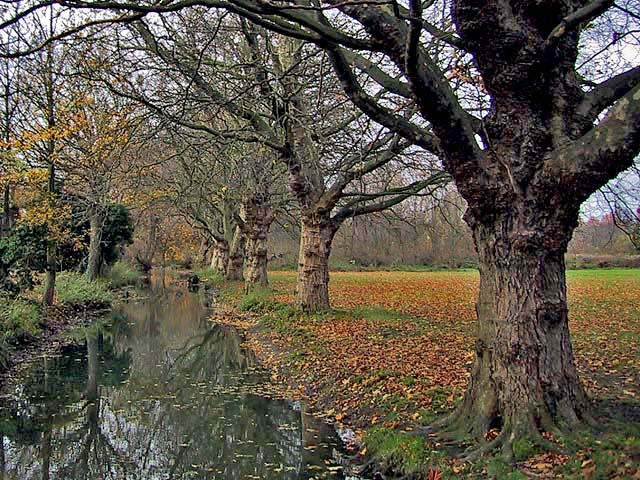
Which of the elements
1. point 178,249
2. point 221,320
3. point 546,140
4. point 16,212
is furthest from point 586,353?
point 178,249

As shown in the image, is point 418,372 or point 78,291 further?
point 78,291

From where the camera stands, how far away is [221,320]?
66.3 ft

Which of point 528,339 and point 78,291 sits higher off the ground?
point 528,339

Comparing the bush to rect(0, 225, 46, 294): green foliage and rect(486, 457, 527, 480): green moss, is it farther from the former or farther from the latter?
rect(486, 457, 527, 480): green moss

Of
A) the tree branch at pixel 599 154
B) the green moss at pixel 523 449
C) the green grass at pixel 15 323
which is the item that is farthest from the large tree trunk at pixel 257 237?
the tree branch at pixel 599 154

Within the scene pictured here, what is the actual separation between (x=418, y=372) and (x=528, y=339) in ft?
12.4

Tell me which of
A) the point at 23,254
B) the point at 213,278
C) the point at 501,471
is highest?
the point at 23,254

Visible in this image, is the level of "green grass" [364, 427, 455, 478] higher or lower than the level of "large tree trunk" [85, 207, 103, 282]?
lower

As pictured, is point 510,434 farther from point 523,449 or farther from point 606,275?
point 606,275

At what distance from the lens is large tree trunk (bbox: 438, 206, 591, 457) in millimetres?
5801

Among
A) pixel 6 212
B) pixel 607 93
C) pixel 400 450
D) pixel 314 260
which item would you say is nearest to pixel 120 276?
pixel 6 212

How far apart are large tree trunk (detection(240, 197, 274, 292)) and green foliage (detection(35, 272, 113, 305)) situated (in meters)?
6.02

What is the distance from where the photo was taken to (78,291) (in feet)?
71.8

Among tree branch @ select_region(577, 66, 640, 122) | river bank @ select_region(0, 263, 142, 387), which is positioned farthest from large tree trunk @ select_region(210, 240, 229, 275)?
tree branch @ select_region(577, 66, 640, 122)
